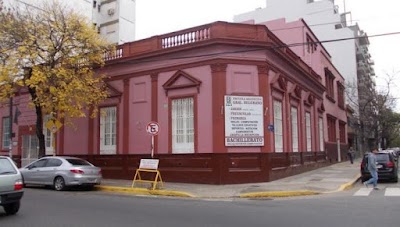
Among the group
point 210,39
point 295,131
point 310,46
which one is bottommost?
point 295,131

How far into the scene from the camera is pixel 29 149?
29.3 m

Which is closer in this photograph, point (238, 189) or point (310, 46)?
point (238, 189)

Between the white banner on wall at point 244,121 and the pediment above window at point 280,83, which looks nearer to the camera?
the white banner on wall at point 244,121

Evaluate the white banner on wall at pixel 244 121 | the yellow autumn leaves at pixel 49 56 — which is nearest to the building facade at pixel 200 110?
the white banner on wall at pixel 244 121

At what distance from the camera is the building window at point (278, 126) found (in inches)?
884

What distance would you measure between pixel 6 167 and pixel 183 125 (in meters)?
11.1

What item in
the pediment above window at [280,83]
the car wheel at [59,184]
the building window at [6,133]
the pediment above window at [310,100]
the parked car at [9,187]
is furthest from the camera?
the building window at [6,133]

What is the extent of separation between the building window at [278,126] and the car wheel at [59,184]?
10.2m

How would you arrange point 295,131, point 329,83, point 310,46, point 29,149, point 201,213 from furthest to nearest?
point 329,83 < point 310,46 < point 29,149 < point 295,131 < point 201,213

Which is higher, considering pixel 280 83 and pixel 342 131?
pixel 280 83

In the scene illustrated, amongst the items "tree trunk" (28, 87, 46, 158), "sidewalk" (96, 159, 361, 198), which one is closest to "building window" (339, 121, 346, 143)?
"sidewalk" (96, 159, 361, 198)

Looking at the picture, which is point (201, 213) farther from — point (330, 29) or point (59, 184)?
point (330, 29)

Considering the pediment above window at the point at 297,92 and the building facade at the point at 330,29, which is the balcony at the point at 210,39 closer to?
the pediment above window at the point at 297,92

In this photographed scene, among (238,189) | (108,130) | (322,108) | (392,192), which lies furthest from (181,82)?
(322,108)
